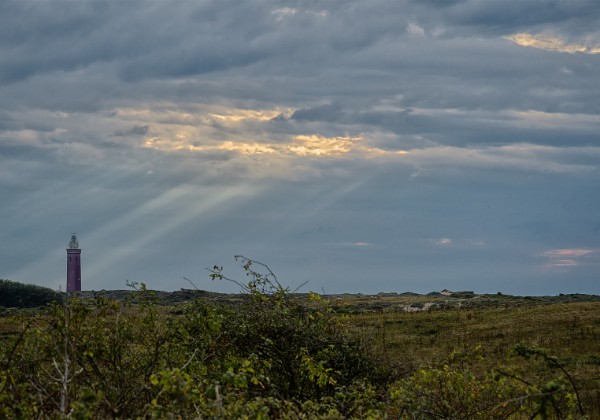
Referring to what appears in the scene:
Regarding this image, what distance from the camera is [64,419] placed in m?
9.34

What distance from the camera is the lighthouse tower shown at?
323ft

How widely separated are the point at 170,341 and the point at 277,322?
281cm

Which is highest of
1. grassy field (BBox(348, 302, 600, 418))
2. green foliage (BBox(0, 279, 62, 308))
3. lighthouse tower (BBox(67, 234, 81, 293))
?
lighthouse tower (BBox(67, 234, 81, 293))

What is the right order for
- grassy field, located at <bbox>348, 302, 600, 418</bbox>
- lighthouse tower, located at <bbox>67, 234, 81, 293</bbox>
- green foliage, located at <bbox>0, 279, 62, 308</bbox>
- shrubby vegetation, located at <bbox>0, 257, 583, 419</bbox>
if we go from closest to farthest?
shrubby vegetation, located at <bbox>0, 257, 583, 419</bbox>, grassy field, located at <bbox>348, 302, 600, 418</bbox>, green foliage, located at <bbox>0, 279, 62, 308</bbox>, lighthouse tower, located at <bbox>67, 234, 81, 293</bbox>

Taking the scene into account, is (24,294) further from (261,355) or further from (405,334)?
(261,355)

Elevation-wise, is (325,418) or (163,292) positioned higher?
(163,292)

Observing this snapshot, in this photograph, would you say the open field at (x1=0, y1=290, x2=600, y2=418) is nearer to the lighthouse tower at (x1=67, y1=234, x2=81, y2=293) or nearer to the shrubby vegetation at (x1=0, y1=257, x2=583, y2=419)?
the shrubby vegetation at (x1=0, y1=257, x2=583, y2=419)

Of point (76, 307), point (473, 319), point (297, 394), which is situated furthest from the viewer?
point (473, 319)

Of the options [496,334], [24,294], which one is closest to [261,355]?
[496,334]

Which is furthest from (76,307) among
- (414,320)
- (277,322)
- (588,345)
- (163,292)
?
(163,292)

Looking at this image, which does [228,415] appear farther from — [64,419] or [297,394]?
[297,394]

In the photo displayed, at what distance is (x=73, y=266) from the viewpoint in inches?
3885

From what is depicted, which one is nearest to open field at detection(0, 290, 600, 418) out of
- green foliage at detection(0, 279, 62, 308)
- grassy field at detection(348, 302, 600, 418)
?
grassy field at detection(348, 302, 600, 418)

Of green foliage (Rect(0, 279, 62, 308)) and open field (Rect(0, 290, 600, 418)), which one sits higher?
green foliage (Rect(0, 279, 62, 308))
